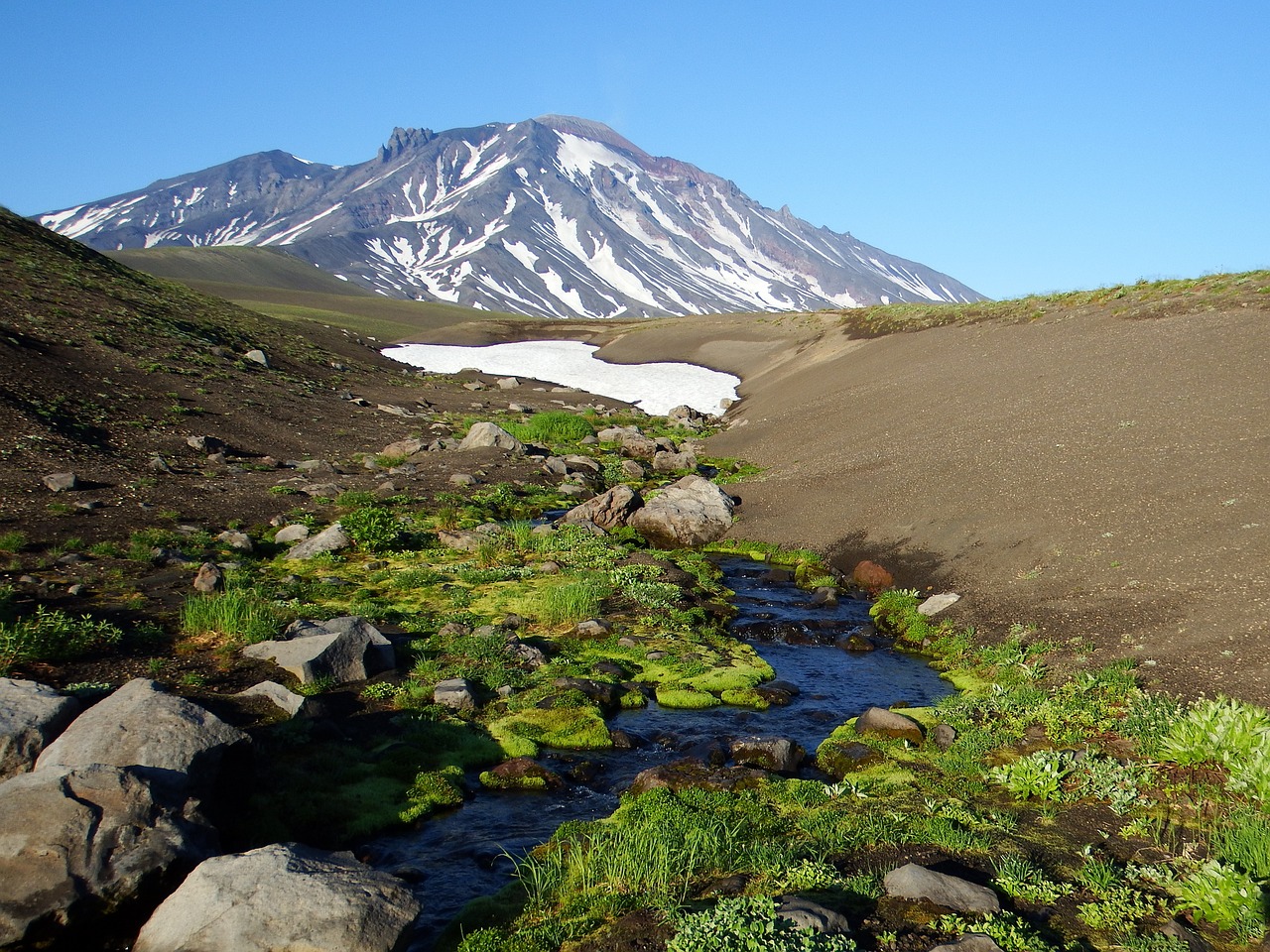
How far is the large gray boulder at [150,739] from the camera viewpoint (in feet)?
30.1

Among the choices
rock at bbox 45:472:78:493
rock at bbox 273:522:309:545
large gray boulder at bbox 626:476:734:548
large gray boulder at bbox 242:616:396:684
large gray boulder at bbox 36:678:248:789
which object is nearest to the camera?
large gray boulder at bbox 36:678:248:789

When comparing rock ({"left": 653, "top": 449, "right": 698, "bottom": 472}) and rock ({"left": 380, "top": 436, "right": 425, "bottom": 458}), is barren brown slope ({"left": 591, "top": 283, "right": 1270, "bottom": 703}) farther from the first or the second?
rock ({"left": 380, "top": 436, "right": 425, "bottom": 458})

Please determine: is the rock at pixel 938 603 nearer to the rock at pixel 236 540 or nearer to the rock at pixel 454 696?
the rock at pixel 454 696

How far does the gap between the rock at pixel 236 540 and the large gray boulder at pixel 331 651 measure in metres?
5.86

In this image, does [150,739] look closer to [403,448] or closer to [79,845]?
[79,845]

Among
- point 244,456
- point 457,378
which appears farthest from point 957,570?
point 457,378

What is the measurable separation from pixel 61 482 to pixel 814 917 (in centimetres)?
2152

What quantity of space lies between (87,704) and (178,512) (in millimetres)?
11420

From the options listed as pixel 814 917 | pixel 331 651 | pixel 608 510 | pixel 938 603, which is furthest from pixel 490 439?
pixel 814 917

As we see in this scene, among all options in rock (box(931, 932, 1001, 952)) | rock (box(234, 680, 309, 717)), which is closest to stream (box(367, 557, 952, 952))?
rock (box(234, 680, 309, 717))

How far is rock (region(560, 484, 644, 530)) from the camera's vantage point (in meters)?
26.1

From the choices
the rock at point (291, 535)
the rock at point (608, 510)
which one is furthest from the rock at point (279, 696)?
the rock at point (608, 510)

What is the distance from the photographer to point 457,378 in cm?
6394

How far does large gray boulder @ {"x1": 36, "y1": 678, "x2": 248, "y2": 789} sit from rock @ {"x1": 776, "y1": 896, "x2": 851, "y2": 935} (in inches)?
254
